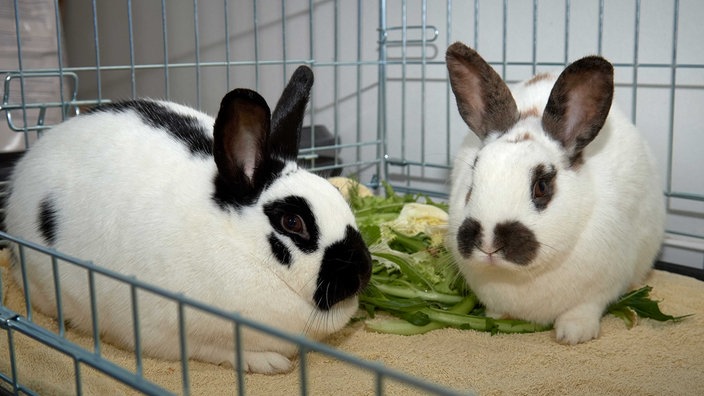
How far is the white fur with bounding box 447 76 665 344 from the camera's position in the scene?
171 cm

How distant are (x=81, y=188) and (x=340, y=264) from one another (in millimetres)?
635

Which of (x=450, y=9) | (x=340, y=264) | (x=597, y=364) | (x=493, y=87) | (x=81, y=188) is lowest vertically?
(x=597, y=364)

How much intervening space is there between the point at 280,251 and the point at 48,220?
59 cm

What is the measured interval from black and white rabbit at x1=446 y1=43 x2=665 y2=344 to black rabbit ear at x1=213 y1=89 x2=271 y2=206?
1.68 feet

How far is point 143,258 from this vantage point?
1.59 m

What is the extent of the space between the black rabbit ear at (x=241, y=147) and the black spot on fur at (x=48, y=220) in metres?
0.42

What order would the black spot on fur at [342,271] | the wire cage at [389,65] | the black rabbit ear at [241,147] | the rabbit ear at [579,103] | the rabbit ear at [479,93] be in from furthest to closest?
the wire cage at [389,65] < the rabbit ear at [479,93] < the rabbit ear at [579,103] < the black spot on fur at [342,271] < the black rabbit ear at [241,147]

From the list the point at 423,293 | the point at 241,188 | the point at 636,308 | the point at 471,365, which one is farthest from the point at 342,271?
the point at 636,308

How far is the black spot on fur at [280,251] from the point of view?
1556 mm

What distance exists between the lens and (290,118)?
5.57ft

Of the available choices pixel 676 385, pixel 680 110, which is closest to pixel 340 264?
pixel 676 385

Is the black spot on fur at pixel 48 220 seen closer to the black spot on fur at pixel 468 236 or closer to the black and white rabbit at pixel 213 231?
the black and white rabbit at pixel 213 231

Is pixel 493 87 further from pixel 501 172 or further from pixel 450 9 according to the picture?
pixel 450 9

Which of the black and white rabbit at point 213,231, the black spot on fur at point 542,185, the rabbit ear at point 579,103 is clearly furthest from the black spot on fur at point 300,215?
the rabbit ear at point 579,103
